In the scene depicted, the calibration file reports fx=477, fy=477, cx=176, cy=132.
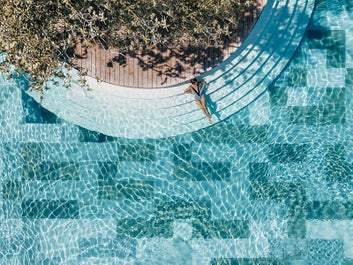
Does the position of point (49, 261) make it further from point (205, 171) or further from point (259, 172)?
point (259, 172)

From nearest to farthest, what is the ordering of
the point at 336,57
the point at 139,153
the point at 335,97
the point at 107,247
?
the point at 336,57 → the point at 335,97 → the point at 139,153 → the point at 107,247

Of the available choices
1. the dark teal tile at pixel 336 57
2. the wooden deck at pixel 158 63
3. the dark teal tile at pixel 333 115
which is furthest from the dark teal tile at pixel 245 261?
the dark teal tile at pixel 336 57

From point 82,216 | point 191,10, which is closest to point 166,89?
point 191,10

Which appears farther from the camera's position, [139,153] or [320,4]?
[139,153]

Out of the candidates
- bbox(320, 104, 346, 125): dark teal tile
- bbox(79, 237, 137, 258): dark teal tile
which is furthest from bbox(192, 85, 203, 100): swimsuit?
bbox(79, 237, 137, 258): dark teal tile

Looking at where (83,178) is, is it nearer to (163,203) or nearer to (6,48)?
(163,203)

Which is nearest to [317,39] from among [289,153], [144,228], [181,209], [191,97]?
[289,153]

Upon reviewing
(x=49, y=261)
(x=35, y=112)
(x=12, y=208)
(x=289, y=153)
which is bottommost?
(x=49, y=261)
